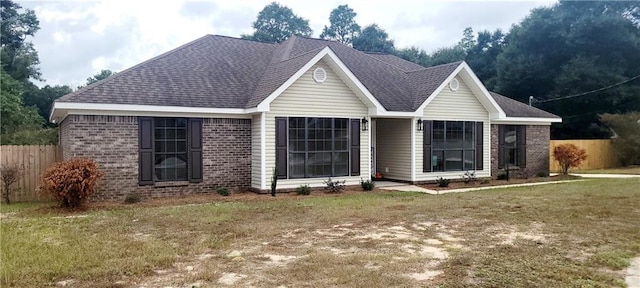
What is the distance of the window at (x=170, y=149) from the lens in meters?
13.0

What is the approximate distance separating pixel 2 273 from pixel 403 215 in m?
6.98

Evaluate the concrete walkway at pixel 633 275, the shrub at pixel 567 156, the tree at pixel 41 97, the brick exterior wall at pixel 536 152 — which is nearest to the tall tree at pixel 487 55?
the shrub at pixel 567 156

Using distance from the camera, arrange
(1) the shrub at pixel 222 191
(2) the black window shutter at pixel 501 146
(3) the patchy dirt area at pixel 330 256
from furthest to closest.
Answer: (2) the black window shutter at pixel 501 146 < (1) the shrub at pixel 222 191 < (3) the patchy dirt area at pixel 330 256

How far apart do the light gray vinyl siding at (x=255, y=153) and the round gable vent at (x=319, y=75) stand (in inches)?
83.0

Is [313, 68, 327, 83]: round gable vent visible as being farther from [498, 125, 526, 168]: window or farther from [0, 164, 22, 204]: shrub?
[0, 164, 22, 204]: shrub

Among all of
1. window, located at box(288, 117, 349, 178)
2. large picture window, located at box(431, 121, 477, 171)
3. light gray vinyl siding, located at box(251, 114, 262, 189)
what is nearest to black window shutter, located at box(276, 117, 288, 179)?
window, located at box(288, 117, 349, 178)

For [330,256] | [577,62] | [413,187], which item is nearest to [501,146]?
[413,187]

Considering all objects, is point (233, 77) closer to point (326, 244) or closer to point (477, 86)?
point (477, 86)

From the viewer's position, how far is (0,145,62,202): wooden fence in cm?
1273

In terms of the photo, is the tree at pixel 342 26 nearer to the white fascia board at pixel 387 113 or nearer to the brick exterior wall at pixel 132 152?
the white fascia board at pixel 387 113

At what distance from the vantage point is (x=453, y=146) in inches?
688

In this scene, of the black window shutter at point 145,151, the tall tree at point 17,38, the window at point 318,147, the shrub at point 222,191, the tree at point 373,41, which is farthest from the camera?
the tree at point 373,41

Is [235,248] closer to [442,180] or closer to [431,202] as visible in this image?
[431,202]

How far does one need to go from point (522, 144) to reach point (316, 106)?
970 centimetres
